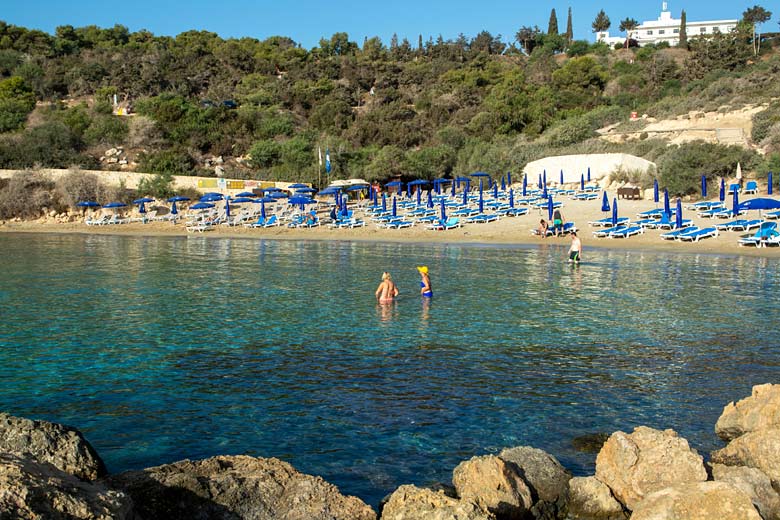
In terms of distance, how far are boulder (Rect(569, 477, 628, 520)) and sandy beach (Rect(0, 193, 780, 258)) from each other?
20.8 m

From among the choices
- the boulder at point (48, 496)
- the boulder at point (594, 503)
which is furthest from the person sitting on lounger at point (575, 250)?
the boulder at point (48, 496)

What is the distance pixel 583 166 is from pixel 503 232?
13.2 metres

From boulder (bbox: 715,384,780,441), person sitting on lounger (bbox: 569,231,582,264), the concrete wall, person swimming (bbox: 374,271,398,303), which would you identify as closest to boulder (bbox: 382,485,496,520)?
boulder (bbox: 715,384,780,441)

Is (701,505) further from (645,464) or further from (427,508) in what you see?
(427,508)

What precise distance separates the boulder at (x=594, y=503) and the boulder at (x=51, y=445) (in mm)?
3789

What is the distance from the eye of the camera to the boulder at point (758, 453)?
621 centimetres

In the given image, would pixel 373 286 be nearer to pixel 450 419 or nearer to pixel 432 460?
pixel 450 419

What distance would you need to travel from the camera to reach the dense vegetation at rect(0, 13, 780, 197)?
51.2 m

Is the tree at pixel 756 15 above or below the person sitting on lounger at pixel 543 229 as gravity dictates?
above

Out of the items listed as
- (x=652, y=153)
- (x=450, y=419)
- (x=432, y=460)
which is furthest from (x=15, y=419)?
(x=652, y=153)

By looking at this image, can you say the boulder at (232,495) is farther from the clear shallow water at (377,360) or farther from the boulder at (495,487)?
the clear shallow water at (377,360)

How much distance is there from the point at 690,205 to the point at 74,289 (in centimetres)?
2632

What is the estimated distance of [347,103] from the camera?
69438 millimetres

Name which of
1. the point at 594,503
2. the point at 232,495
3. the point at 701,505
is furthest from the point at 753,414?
the point at 232,495
